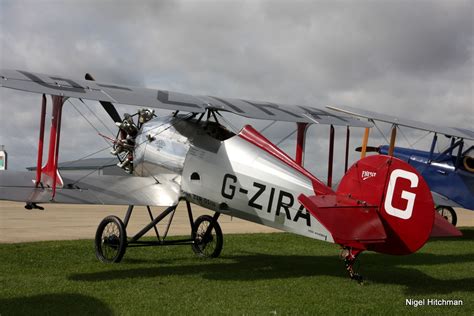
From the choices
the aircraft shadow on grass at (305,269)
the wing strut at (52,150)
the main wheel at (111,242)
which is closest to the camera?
the wing strut at (52,150)

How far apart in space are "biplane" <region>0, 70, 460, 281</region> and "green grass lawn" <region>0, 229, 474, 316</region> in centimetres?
58

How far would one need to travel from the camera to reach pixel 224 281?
770 centimetres

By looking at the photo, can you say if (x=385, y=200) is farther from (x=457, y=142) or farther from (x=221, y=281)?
(x=457, y=142)

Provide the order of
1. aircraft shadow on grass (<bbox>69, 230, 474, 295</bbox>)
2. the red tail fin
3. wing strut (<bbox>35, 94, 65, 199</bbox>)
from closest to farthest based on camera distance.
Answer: the red tail fin
wing strut (<bbox>35, 94, 65, 199</bbox>)
aircraft shadow on grass (<bbox>69, 230, 474, 295</bbox>)

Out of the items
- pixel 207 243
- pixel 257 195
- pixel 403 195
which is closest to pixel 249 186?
pixel 257 195

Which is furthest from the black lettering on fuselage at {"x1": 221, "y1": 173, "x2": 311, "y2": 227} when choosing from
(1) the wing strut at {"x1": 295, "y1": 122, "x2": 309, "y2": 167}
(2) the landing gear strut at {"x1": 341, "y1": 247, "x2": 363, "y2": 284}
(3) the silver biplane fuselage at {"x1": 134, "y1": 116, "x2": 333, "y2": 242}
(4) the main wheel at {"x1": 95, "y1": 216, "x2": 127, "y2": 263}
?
(4) the main wheel at {"x1": 95, "y1": 216, "x2": 127, "y2": 263}

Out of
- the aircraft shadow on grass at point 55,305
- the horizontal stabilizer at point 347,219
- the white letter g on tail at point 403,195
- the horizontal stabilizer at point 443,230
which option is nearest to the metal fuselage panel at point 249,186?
the horizontal stabilizer at point 347,219

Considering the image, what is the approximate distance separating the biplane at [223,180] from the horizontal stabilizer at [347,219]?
0.04 ft

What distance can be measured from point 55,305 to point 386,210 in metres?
4.18

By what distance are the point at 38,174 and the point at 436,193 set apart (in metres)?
11.5

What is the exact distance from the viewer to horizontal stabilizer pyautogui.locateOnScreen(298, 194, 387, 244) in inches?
260

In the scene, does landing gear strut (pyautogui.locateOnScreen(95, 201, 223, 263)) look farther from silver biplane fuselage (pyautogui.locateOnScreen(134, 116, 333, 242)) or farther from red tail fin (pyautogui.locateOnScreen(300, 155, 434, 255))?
red tail fin (pyautogui.locateOnScreen(300, 155, 434, 255))

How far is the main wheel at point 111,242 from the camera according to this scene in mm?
8539

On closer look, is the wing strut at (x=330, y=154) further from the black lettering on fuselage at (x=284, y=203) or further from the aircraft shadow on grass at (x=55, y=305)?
the aircraft shadow on grass at (x=55, y=305)
